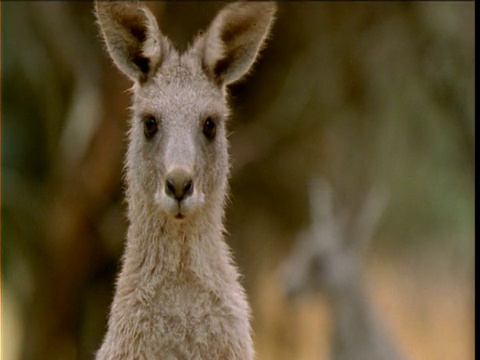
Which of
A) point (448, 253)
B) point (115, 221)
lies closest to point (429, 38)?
point (448, 253)

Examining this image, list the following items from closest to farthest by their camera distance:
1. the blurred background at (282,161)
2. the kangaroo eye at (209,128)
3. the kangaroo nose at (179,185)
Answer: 1. the kangaroo nose at (179,185)
2. the kangaroo eye at (209,128)
3. the blurred background at (282,161)

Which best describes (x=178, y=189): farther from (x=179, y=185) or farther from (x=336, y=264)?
(x=336, y=264)

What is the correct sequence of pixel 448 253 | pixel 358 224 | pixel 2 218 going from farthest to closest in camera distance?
1. pixel 448 253
2. pixel 358 224
3. pixel 2 218

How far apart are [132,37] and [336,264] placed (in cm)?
777

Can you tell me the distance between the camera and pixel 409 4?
11406mm

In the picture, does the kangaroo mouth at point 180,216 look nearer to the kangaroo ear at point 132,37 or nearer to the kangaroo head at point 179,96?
the kangaroo head at point 179,96

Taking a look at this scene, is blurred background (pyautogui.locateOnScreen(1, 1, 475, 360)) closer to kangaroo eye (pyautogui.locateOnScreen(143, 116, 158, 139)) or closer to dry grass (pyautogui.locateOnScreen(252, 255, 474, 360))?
dry grass (pyautogui.locateOnScreen(252, 255, 474, 360))

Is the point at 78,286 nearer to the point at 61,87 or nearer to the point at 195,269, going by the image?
the point at 61,87

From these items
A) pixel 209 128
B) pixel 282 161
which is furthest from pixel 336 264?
pixel 209 128

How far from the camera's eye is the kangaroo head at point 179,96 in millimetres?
2953

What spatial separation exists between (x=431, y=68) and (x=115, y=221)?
4520 millimetres

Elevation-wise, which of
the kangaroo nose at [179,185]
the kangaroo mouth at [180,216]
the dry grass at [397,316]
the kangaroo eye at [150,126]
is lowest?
the dry grass at [397,316]

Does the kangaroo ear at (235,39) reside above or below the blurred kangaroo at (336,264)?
above

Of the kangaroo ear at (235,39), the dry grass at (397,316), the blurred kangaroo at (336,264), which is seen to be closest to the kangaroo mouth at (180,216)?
the kangaroo ear at (235,39)
